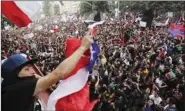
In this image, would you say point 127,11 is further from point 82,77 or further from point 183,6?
point 82,77

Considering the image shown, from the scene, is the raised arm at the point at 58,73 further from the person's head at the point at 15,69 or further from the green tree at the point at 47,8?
the green tree at the point at 47,8

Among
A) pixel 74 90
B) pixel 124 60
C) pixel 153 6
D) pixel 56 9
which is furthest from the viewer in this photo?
pixel 124 60

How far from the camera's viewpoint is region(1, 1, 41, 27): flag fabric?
9.27 ft

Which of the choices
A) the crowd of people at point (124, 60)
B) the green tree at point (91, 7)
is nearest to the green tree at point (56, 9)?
the crowd of people at point (124, 60)

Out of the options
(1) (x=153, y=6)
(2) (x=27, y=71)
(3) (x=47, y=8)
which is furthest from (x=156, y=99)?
(2) (x=27, y=71)

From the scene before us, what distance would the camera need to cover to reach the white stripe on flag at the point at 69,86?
3087mm

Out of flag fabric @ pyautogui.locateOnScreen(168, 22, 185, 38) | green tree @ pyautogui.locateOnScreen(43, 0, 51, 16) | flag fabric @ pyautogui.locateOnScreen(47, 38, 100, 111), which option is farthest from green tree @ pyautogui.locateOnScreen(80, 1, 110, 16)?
flag fabric @ pyautogui.locateOnScreen(47, 38, 100, 111)

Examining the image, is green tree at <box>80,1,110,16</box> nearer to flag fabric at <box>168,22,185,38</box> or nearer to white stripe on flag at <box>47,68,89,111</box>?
flag fabric at <box>168,22,185,38</box>

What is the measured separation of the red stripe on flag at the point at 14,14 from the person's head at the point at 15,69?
810mm

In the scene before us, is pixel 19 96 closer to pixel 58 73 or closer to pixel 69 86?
pixel 58 73

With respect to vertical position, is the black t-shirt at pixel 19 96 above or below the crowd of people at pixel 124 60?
above

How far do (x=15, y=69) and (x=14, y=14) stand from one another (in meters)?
0.90

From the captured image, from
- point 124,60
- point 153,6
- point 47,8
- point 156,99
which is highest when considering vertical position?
point 47,8

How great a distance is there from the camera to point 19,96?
195cm
